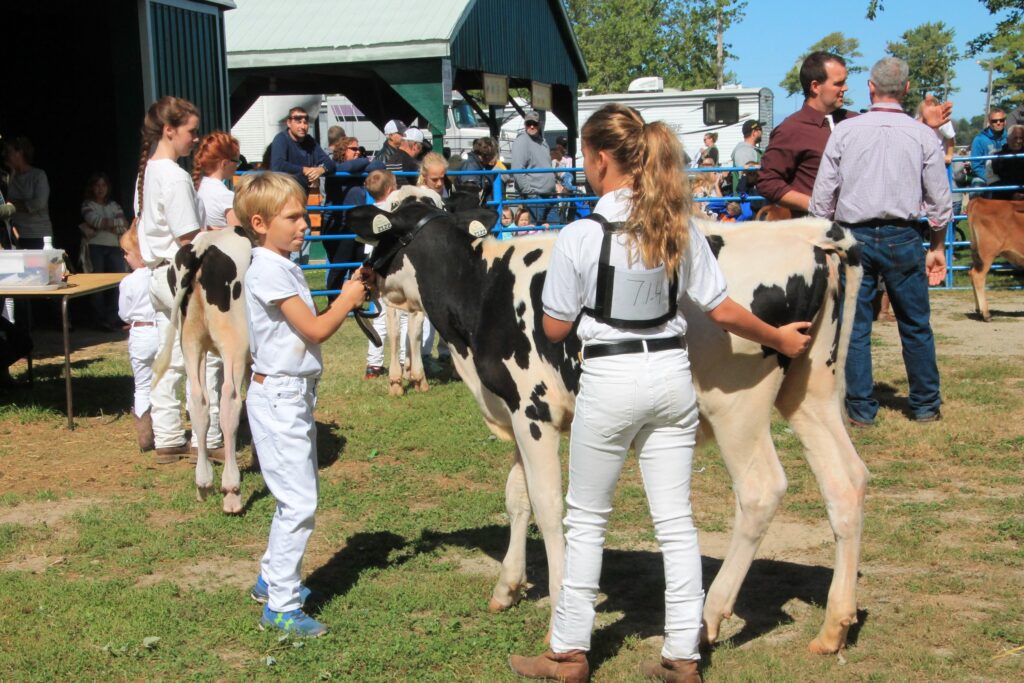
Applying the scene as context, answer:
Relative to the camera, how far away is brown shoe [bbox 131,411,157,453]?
769 centimetres

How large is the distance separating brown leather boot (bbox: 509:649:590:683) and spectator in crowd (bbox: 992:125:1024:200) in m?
13.5

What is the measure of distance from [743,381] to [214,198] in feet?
14.4

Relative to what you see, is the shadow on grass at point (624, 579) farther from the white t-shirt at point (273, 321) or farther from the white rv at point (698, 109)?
the white rv at point (698, 109)

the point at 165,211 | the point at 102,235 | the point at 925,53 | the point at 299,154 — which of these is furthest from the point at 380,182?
the point at 925,53

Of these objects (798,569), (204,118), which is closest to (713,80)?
(204,118)

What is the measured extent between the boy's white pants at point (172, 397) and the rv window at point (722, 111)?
88.0 feet

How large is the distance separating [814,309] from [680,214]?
109 cm

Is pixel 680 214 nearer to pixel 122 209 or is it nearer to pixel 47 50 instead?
pixel 122 209

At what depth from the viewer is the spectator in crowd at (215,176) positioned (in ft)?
23.4

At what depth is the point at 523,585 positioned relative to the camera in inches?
187

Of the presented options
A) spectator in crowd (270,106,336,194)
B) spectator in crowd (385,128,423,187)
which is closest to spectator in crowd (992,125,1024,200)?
spectator in crowd (385,128,423,187)

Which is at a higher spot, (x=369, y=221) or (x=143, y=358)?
(x=369, y=221)

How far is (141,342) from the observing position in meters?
7.70

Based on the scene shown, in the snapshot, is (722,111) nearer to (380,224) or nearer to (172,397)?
(172,397)
